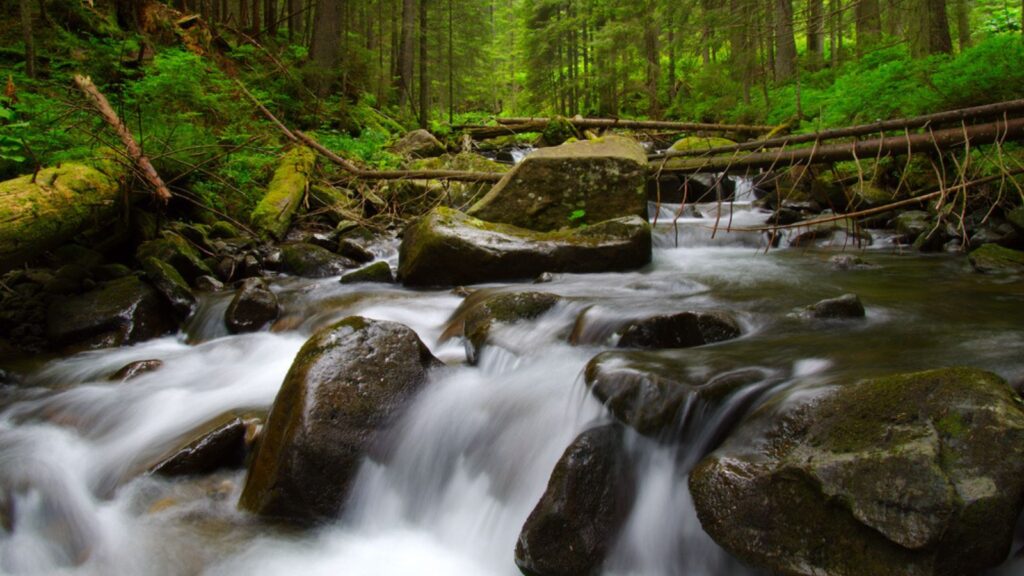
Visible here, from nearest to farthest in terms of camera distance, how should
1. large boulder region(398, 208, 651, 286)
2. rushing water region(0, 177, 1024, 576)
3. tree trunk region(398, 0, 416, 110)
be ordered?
rushing water region(0, 177, 1024, 576), large boulder region(398, 208, 651, 286), tree trunk region(398, 0, 416, 110)

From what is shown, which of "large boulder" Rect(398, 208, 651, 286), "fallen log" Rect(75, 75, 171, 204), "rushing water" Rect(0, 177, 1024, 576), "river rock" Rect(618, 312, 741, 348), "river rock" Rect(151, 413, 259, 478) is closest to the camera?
"rushing water" Rect(0, 177, 1024, 576)

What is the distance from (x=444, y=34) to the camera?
27297mm

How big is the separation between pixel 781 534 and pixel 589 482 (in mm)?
823

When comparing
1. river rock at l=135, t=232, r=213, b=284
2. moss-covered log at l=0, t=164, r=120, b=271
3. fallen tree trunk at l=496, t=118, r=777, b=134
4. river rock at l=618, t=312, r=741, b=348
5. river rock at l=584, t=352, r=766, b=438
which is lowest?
river rock at l=584, t=352, r=766, b=438

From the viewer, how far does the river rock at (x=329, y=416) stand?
3281 mm

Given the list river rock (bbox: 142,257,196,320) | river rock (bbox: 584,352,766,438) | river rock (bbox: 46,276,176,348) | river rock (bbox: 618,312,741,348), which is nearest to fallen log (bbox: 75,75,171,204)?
river rock (bbox: 142,257,196,320)

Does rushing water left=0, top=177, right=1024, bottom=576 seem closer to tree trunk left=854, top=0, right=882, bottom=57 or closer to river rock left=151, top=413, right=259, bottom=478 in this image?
river rock left=151, top=413, right=259, bottom=478

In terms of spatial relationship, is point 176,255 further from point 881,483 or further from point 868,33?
point 868,33

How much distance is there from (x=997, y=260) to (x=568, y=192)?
465 cm

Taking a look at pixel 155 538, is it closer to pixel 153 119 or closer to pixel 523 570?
pixel 523 570

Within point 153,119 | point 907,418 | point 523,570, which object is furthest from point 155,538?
point 153,119

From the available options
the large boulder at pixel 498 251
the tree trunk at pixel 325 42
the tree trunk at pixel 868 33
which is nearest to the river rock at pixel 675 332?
the large boulder at pixel 498 251

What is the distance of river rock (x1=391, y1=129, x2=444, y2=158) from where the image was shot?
15131 millimetres

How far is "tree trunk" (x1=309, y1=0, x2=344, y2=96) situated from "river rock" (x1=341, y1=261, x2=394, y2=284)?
9.92m
